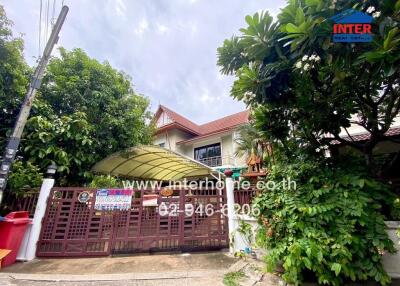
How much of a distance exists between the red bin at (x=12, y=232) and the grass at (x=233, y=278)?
14.9 feet

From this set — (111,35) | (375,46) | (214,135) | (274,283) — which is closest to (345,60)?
(375,46)

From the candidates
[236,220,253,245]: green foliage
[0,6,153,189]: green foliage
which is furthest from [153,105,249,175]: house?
[236,220,253,245]: green foliage

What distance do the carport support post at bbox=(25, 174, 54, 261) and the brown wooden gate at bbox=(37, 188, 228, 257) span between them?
10 cm

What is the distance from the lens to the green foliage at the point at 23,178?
470 centimetres

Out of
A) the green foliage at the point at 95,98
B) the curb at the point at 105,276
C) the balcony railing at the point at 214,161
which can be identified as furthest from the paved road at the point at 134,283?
the balcony railing at the point at 214,161

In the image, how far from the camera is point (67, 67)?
6660 mm

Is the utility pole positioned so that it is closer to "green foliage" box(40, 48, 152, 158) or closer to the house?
"green foliage" box(40, 48, 152, 158)

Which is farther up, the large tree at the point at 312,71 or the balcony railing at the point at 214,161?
the balcony railing at the point at 214,161

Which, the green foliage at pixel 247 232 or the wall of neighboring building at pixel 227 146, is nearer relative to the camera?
the green foliage at pixel 247 232

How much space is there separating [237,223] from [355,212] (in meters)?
2.67

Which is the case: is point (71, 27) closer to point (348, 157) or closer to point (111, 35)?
point (111, 35)

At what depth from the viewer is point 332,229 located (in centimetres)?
328

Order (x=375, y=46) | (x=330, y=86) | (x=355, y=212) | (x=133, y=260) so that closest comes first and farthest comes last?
1. (x=375, y=46)
2. (x=355, y=212)
3. (x=330, y=86)
4. (x=133, y=260)

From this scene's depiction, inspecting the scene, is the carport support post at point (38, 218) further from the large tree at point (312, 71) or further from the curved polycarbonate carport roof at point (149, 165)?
the large tree at point (312, 71)
